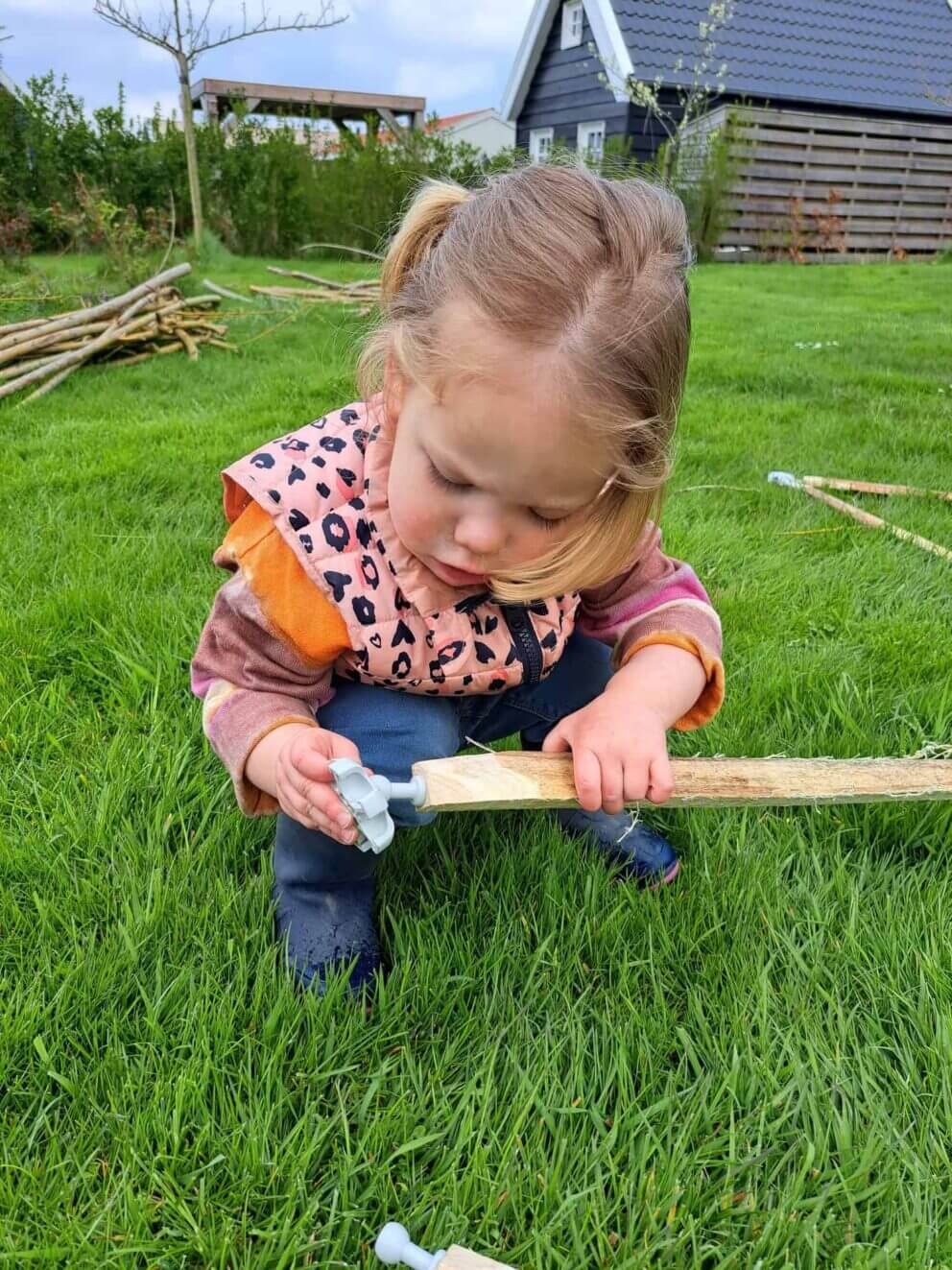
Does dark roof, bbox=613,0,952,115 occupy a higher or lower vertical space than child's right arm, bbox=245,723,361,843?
higher

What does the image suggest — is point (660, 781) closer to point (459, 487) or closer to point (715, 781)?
point (715, 781)

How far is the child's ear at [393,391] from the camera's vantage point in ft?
4.20

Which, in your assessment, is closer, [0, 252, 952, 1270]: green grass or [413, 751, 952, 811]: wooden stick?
[0, 252, 952, 1270]: green grass

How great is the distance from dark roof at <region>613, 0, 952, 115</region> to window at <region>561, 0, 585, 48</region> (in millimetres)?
1365

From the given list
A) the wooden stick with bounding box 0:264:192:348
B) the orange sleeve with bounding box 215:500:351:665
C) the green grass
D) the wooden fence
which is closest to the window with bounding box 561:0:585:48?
the wooden fence

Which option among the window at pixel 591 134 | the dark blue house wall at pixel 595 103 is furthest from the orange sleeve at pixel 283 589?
the window at pixel 591 134

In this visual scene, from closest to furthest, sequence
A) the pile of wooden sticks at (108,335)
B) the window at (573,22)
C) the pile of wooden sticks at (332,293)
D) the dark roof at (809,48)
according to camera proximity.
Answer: the pile of wooden sticks at (108,335) < the pile of wooden sticks at (332,293) < the dark roof at (809,48) < the window at (573,22)

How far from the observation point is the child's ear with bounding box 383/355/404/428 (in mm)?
1279

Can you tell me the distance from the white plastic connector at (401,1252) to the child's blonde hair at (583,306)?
0.76 m

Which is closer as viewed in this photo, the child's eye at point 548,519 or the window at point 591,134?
the child's eye at point 548,519

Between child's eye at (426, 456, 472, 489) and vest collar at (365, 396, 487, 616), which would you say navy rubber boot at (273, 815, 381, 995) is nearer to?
vest collar at (365, 396, 487, 616)

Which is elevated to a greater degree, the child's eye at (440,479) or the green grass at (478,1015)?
the child's eye at (440,479)

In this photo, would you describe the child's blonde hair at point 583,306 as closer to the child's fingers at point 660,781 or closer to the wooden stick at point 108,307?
the child's fingers at point 660,781

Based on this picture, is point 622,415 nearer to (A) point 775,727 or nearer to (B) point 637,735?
(B) point 637,735
